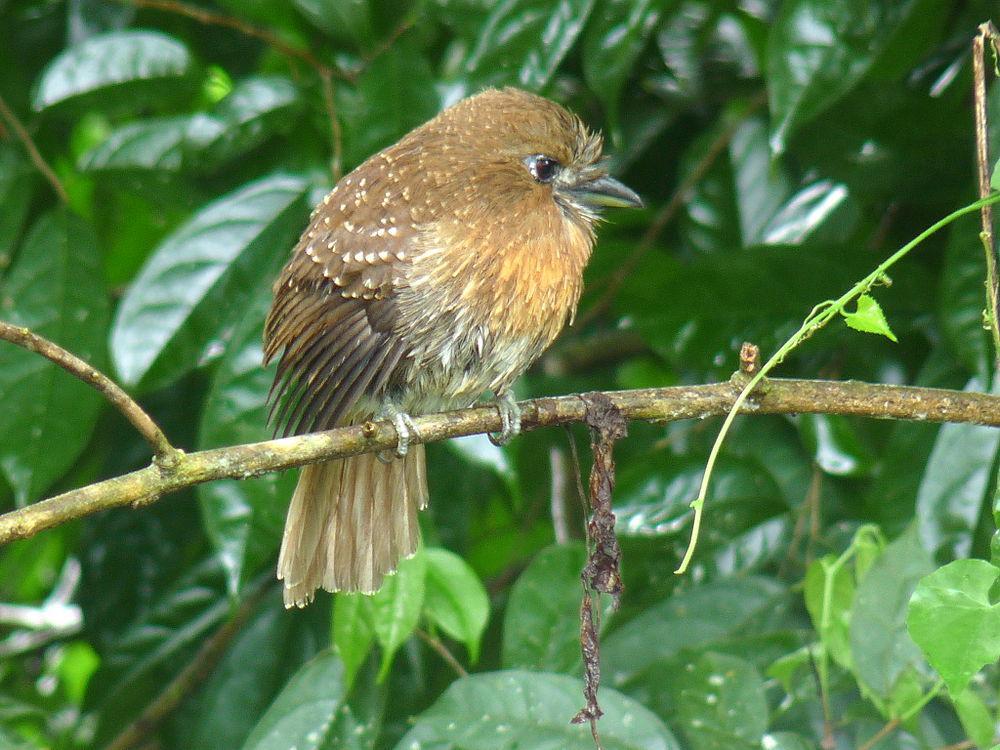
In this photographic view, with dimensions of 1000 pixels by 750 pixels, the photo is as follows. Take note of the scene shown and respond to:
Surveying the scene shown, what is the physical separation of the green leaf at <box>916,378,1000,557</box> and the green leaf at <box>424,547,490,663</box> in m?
0.83

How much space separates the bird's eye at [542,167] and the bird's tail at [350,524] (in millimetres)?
632

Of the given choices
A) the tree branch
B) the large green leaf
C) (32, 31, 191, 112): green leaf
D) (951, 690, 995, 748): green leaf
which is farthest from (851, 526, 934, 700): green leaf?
(32, 31, 191, 112): green leaf

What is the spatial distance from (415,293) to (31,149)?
114 cm

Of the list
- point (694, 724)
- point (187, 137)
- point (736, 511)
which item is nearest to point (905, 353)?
point (736, 511)

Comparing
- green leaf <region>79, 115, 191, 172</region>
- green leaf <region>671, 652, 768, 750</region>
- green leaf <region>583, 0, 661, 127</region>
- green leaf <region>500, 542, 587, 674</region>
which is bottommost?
green leaf <region>671, 652, 768, 750</region>

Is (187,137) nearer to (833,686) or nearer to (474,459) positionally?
(474,459)

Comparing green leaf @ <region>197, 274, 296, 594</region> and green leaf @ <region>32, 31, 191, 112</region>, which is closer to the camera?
green leaf @ <region>197, 274, 296, 594</region>

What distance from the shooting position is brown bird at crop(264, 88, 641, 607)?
2447 millimetres

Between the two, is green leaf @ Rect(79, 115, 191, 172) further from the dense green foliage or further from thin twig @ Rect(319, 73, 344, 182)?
thin twig @ Rect(319, 73, 344, 182)

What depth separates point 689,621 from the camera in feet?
8.46

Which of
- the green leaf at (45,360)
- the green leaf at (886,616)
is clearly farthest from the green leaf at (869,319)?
the green leaf at (45,360)

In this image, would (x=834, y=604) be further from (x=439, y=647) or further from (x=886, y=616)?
(x=439, y=647)

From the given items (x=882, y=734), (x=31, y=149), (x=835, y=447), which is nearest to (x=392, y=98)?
(x=31, y=149)

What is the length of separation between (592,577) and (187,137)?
1562 millimetres
